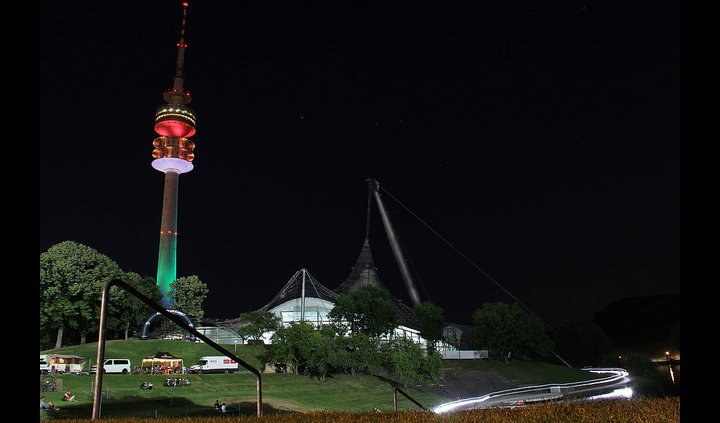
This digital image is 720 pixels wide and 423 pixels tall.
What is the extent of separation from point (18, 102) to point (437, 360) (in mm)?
58193

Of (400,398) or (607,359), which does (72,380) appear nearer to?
(400,398)

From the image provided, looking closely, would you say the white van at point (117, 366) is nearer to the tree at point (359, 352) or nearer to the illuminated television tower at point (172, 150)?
the tree at point (359, 352)

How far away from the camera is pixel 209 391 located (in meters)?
42.9

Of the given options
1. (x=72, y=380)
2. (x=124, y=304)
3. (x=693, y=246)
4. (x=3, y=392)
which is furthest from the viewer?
(x=124, y=304)

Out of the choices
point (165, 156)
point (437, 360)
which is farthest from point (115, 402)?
point (165, 156)

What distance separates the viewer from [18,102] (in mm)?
2975

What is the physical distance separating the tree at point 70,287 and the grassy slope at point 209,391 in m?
5.73

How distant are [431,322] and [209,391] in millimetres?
52709

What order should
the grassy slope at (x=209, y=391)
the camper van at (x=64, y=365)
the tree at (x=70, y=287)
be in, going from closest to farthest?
the grassy slope at (x=209, y=391) < the camper van at (x=64, y=365) < the tree at (x=70, y=287)

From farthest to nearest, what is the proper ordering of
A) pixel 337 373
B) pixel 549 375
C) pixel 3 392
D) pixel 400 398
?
pixel 549 375
pixel 337 373
pixel 400 398
pixel 3 392

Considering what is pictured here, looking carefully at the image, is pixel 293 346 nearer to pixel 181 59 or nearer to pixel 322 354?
pixel 322 354

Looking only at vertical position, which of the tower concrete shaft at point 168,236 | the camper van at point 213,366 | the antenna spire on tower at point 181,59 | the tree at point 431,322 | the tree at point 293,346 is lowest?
the camper van at point 213,366

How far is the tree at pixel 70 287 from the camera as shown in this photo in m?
65.6

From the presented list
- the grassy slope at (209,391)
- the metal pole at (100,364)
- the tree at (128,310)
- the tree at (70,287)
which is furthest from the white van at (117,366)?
the metal pole at (100,364)
